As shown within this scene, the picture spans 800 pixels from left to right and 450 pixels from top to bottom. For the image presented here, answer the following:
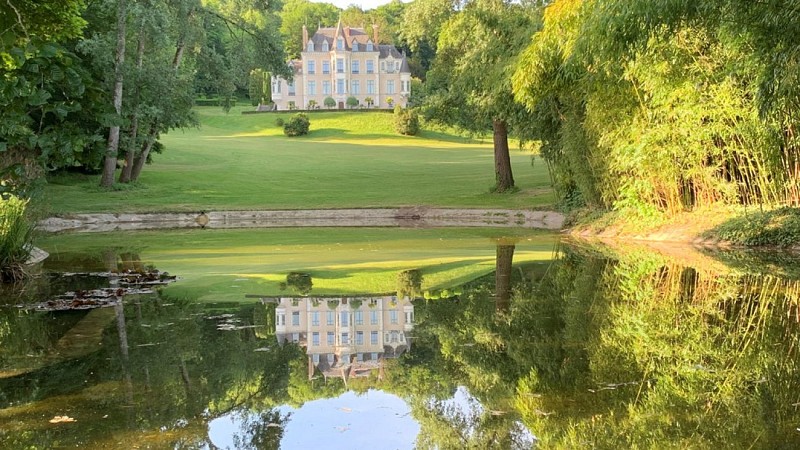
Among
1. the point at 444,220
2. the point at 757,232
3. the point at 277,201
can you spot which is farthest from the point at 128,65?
the point at 757,232

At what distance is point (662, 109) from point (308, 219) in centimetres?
1354

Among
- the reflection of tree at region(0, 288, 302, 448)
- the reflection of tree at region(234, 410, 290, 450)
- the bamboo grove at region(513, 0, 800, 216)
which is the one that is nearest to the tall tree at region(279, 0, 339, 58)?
the bamboo grove at region(513, 0, 800, 216)

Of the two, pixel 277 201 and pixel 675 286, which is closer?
pixel 675 286

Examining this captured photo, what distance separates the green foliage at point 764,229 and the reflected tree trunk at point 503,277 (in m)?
3.89

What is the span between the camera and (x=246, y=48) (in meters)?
30.8

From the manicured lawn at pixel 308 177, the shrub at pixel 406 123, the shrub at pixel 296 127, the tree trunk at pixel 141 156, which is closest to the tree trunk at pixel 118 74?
the manicured lawn at pixel 308 177

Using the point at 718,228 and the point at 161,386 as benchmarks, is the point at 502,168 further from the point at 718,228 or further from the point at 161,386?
the point at 161,386

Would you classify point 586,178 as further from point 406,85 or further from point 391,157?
point 406,85

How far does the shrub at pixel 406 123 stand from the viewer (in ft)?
204

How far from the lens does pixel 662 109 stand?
1545cm

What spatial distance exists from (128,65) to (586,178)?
16053 millimetres

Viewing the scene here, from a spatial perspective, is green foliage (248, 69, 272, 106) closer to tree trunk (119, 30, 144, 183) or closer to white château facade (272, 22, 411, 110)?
white château facade (272, 22, 411, 110)

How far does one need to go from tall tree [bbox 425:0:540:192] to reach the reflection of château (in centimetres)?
1152

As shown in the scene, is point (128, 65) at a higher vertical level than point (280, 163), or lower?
higher
